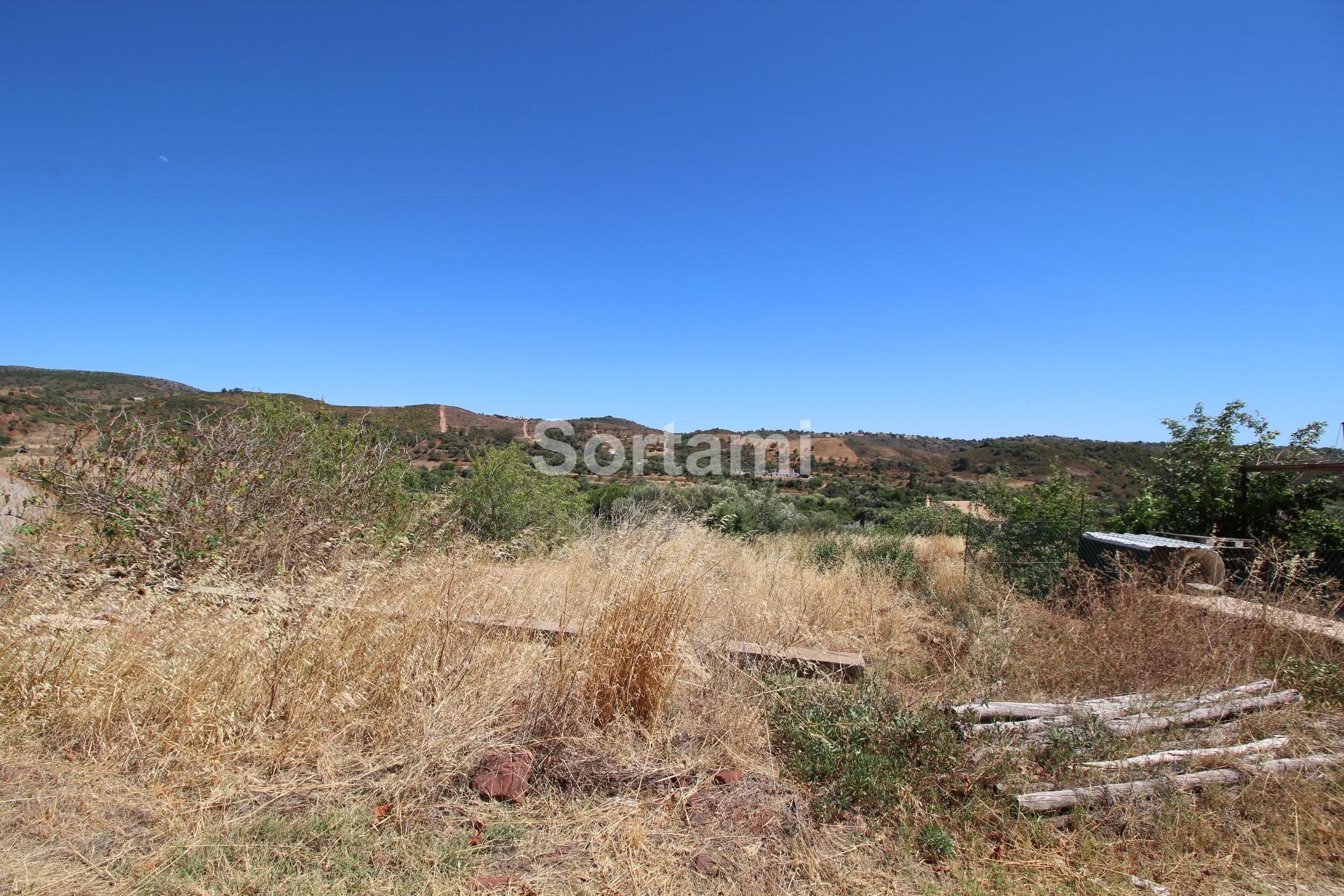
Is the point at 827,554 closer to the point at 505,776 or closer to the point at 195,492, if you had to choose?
the point at 505,776

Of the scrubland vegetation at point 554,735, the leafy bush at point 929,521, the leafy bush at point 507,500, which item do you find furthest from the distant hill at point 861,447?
the scrubland vegetation at point 554,735

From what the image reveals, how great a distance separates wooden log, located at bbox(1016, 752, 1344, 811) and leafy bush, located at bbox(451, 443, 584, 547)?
6.72 meters

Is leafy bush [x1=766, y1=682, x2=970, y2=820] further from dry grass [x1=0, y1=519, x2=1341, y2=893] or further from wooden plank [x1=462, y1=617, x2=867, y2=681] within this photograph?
wooden plank [x1=462, y1=617, x2=867, y2=681]

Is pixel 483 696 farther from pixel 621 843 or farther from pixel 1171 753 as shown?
pixel 1171 753

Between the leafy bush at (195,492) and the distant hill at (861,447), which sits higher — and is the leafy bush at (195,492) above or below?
below

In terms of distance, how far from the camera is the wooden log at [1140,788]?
268 centimetres

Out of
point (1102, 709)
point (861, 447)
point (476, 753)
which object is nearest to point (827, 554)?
point (1102, 709)

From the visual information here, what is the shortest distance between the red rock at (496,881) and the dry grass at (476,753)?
2 centimetres

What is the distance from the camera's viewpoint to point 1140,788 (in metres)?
2.75

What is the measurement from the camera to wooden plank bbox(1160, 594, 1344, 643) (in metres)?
4.36

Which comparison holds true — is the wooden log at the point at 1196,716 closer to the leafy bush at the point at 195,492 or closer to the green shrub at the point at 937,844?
the green shrub at the point at 937,844

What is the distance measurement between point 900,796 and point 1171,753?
1441mm

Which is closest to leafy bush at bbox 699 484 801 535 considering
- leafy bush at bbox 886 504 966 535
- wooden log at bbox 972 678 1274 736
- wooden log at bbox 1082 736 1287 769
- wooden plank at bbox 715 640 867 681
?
leafy bush at bbox 886 504 966 535

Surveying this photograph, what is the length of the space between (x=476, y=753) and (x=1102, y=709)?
3369 mm
